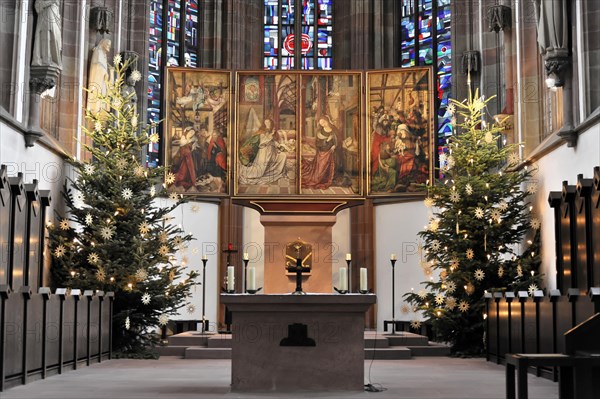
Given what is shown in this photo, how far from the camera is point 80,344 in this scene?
51.0 feet

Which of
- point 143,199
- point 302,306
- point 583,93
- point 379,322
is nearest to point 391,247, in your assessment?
point 379,322

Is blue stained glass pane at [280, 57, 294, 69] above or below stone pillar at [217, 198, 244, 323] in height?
above

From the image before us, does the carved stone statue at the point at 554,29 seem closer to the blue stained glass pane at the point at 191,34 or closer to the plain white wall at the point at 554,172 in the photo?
the plain white wall at the point at 554,172

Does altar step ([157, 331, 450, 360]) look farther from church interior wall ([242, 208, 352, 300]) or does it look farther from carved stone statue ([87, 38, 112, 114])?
church interior wall ([242, 208, 352, 300])

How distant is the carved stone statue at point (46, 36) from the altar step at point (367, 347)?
579cm

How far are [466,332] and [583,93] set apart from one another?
519 cm

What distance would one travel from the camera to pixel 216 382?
12234 mm

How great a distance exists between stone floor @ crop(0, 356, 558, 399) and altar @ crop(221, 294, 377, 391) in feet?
0.62

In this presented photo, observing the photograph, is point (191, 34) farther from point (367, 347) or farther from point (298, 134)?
point (367, 347)

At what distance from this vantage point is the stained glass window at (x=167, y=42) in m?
26.6

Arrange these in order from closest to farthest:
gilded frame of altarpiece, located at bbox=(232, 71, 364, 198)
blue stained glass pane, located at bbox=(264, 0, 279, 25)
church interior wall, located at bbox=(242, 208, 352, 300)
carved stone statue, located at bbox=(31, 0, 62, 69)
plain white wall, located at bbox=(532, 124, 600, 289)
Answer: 1. plain white wall, located at bbox=(532, 124, 600, 289)
2. carved stone statue, located at bbox=(31, 0, 62, 69)
3. gilded frame of altarpiece, located at bbox=(232, 71, 364, 198)
4. church interior wall, located at bbox=(242, 208, 352, 300)
5. blue stained glass pane, located at bbox=(264, 0, 279, 25)

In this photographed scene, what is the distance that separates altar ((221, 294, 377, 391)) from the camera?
10.9m

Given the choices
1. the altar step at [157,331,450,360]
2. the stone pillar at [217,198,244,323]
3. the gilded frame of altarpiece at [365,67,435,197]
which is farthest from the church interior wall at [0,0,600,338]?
the altar step at [157,331,450,360]

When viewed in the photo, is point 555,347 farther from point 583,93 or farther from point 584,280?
point 583,93
